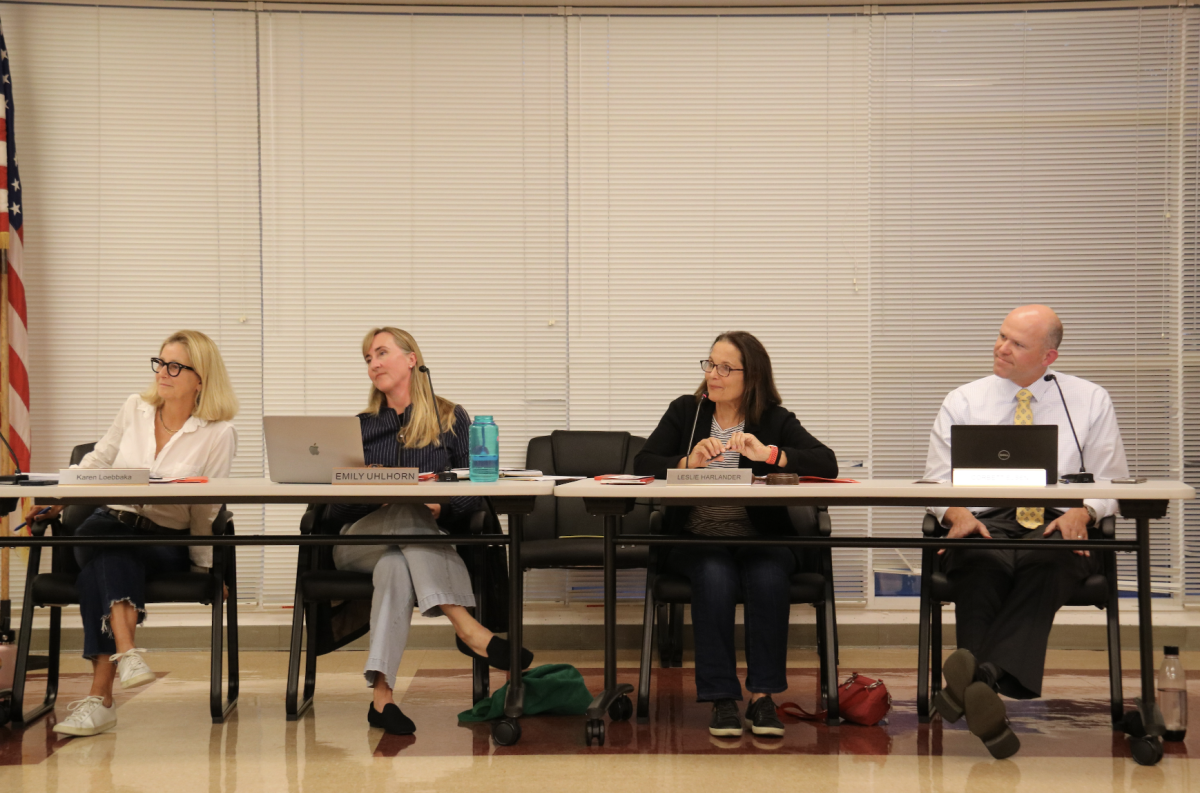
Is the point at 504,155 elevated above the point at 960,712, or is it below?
above

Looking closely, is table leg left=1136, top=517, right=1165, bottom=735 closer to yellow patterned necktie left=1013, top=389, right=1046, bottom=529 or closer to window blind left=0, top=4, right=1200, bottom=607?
yellow patterned necktie left=1013, top=389, right=1046, bottom=529

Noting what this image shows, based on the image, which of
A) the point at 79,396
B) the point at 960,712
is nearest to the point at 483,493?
the point at 960,712

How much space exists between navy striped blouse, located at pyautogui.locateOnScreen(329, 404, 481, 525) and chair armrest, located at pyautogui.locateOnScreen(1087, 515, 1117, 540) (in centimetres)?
199

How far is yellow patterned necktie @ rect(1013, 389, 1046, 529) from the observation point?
304cm

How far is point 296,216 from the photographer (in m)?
4.32

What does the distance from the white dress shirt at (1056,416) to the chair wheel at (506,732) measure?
154 cm

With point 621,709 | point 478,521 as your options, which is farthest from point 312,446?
point 621,709

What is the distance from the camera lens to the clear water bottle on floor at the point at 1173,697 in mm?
2762

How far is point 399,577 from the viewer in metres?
2.89

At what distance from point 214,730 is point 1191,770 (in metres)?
2.84

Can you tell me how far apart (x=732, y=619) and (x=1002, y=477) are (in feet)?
2.94

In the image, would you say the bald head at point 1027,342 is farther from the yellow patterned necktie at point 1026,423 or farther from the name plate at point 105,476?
the name plate at point 105,476

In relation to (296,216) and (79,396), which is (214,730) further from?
(296,216)

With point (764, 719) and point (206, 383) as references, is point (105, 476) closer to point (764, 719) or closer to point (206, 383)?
point (206, 383)
